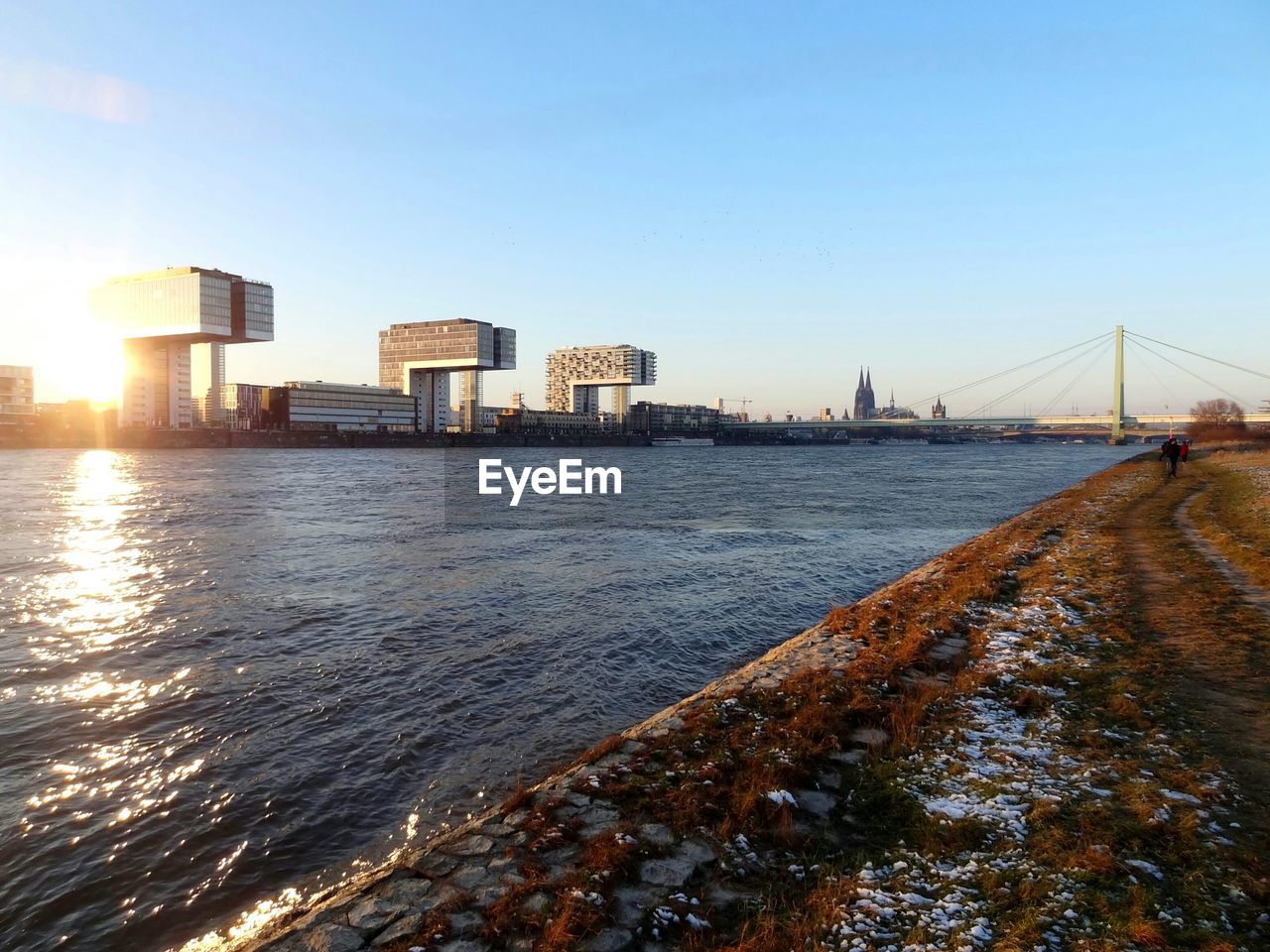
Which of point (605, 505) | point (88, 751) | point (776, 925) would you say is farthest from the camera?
point (605, 505)

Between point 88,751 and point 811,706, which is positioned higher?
point 811,706

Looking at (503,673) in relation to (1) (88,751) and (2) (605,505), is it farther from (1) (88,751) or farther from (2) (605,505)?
(2) (605,505)

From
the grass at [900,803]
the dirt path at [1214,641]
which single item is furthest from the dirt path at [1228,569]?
the grass at [900,803]

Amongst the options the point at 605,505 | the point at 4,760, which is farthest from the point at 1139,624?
the point at 605,505

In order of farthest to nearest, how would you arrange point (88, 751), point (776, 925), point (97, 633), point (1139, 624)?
point (97, 633) < point (1139, 624) < point (88, 751) < point (776, 925)

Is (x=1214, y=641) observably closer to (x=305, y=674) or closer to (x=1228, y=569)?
(x=1228, y=569)

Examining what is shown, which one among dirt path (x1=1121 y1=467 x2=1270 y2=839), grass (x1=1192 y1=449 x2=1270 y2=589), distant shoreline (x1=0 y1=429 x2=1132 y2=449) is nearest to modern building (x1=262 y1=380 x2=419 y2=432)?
distant shoreline (x1=0 y1=429 x2=1132 y2=449)

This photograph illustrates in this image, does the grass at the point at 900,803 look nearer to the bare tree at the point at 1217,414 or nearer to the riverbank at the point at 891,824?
the riverbank at the point at 891,824

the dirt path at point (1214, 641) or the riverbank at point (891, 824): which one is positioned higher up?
the dirt path at point (1214, 641)
